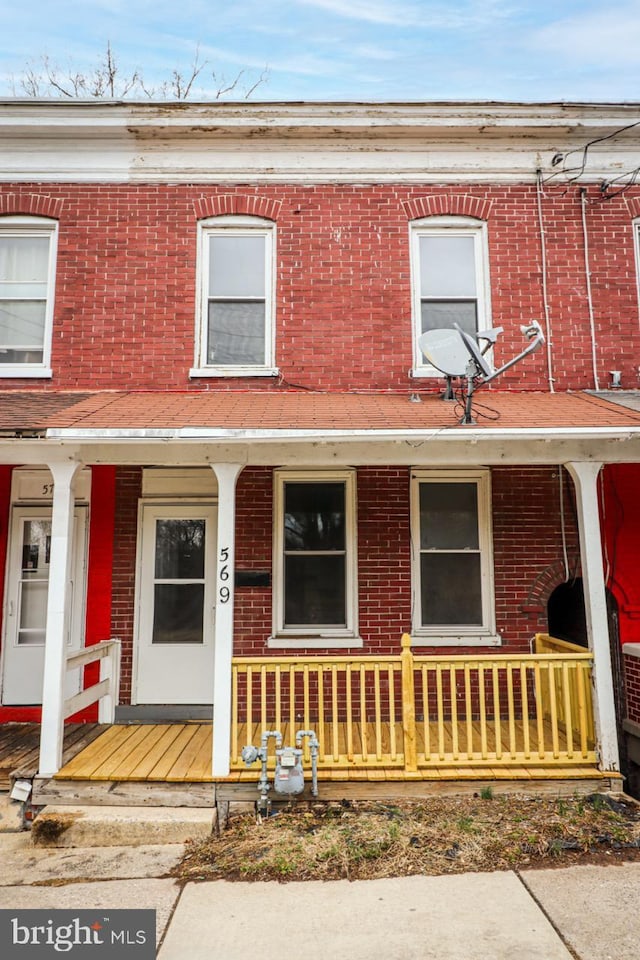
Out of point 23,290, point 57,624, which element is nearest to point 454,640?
point 57,624

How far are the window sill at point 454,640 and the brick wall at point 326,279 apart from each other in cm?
283

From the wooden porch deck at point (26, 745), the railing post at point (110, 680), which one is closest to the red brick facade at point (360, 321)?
the railing post at point (110, 680)

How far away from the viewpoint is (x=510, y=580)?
6754 millimetres

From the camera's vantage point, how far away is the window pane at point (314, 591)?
6.81 metres

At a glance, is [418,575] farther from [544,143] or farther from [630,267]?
[544,143]

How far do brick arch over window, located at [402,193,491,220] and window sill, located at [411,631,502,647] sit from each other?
16.1 feet

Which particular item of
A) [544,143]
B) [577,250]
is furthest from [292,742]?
[544,143]

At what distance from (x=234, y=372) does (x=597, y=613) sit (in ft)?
14.8

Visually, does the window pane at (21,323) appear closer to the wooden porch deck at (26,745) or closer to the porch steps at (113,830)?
the wooden porch deck at (26,745)

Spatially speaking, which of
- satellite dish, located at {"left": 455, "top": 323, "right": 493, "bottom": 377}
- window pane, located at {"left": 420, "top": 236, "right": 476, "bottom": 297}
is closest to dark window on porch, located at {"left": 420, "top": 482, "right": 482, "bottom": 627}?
satellite dish, located at {"left": 455, "top": 323, "right": 493, "bottom": 377}

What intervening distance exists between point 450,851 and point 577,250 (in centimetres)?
648

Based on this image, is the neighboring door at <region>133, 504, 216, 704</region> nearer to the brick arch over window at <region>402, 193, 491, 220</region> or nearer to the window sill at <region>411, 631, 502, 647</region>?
the window sill at <region>411, 631, 502, 647</region>

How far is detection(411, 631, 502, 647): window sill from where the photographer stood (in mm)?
6625

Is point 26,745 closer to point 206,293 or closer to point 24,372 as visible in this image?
point 24,372
